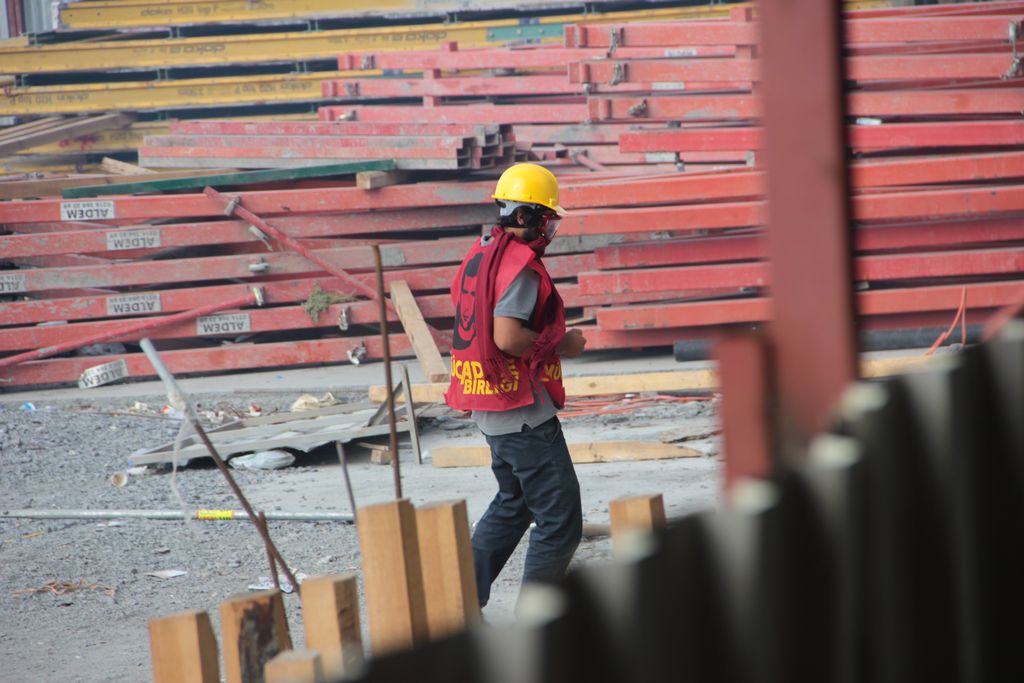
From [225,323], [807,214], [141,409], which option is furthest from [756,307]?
[807,214]

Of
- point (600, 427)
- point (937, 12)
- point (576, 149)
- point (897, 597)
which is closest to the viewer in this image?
point (897, 597)

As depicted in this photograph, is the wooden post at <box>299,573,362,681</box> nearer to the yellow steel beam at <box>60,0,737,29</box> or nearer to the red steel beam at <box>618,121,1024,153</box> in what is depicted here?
the red steel beam at <box>618,121,1024,153</box>

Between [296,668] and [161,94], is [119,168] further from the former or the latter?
[296,668]

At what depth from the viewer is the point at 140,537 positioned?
22.6 feet

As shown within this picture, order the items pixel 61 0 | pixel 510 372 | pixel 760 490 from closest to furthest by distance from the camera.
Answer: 1. pixel 760 490
2. pixel 510 372
3. pixel 61 0

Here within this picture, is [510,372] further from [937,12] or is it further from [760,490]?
[937,12]

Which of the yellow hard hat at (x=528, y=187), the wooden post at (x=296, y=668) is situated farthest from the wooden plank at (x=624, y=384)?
the wooden post at (x=296, y=668)

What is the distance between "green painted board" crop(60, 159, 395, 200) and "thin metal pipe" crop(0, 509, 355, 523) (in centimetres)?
463

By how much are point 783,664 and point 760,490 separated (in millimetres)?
149

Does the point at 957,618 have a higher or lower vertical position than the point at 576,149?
lower

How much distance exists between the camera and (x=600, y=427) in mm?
8914

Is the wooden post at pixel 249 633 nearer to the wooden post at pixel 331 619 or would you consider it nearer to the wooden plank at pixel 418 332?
the wooden post at pixel 331 619

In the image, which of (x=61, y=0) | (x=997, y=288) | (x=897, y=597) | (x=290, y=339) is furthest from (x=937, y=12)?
(x=61, y=0)

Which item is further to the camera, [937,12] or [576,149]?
Answer: [576,149]
